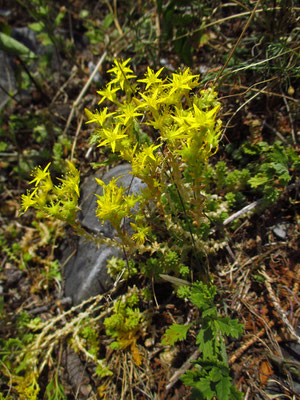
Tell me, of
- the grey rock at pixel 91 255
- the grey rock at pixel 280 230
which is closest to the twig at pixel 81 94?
the grey rock at pixel 91 255

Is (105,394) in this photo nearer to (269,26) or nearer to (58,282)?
(58,282)

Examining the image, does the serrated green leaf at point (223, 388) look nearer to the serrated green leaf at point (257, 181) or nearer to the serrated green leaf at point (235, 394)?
the serrated green leaf at point (235, 394)

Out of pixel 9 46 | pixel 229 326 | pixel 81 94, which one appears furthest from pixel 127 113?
pixel 9 46

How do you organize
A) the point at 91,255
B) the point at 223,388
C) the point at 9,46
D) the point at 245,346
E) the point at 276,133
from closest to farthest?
the point at 223,388, the point at 245,346, the point at 276,133, the point at 91,255, the point at 9,46

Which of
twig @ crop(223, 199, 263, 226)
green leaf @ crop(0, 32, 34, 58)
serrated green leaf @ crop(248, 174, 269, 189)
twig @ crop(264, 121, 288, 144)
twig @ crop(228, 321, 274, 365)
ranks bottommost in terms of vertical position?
twig @ crop(228, 321, 274, 365)

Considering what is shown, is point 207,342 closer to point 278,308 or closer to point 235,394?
point 235,394

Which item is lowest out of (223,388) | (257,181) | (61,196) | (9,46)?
(223,388)

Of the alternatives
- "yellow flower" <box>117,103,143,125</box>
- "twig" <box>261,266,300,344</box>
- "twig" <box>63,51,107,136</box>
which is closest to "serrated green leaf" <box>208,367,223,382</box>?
"twig" <box>261,266,300,344</box>

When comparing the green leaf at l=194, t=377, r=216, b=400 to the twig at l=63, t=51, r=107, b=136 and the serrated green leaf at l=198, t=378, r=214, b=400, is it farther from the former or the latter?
the twig at l=63, t=51, r=107, b=136
